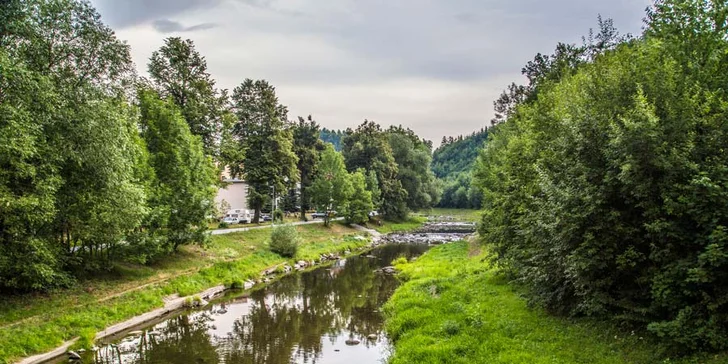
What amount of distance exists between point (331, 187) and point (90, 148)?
130 feet

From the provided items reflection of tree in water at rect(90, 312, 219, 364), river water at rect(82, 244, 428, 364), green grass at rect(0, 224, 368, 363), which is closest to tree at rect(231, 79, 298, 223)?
green grass at rect(0, 224, 368, 363)

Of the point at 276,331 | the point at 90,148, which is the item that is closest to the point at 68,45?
the point at 90,148

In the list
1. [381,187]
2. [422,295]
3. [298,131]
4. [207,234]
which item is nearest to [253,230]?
[207,234]

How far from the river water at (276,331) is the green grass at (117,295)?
61.9 inches

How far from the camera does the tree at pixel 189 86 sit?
3693 cm

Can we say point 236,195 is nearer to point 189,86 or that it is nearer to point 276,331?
point 189,86

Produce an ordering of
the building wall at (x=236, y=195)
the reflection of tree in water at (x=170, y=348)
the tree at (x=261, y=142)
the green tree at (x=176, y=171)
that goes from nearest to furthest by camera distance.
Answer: the reflection of tree in water at (x=170, y=348)
the green tree at (x=176, y=171)
the tree at (x=261, y=142)
the building wall at (x=236, y=195)

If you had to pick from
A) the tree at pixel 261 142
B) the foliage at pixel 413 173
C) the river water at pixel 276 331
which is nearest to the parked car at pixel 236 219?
the tree at pixel 261 142

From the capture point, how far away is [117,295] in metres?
21.6

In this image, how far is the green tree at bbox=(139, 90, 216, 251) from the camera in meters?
28.9

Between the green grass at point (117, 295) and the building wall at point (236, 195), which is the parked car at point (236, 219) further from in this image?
the green grass at point (117, 295)

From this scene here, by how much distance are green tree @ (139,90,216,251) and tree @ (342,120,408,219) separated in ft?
145

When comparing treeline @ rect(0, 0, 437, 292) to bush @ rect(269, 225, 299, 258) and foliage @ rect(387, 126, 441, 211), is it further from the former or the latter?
foliage @ rect(387, 126, 441, 211)

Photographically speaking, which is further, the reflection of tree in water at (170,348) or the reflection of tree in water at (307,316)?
the reflection of tree in water at (307,316)
